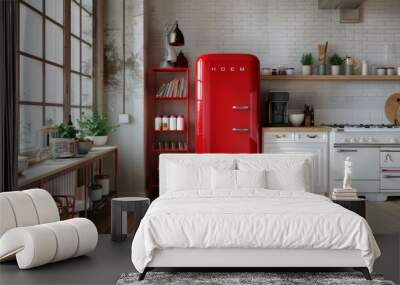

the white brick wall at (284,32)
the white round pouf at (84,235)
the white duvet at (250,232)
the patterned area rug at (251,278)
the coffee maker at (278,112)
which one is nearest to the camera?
the patterned area rug at (251,278)

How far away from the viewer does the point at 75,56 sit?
7555mm

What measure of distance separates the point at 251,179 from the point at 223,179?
24cm

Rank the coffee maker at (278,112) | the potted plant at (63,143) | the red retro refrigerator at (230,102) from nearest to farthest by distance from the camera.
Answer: the potted plant at (63,143) → the red retro refrigerator at (230,102) → the coffee maker at (278,112)

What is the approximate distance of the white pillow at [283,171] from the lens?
18.3 ft

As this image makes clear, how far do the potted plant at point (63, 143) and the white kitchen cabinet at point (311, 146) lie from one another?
10.3 ft

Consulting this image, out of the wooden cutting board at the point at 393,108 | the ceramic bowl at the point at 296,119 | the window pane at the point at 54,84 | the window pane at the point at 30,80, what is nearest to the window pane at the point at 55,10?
the window pane at the point at 54,84

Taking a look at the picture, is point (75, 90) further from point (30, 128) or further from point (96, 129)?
point (30, 128)

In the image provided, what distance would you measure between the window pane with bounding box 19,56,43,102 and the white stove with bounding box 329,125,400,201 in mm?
4031

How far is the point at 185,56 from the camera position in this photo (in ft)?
30.0

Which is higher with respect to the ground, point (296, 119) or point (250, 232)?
point (296, 119)

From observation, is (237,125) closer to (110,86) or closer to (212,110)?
(212,110)

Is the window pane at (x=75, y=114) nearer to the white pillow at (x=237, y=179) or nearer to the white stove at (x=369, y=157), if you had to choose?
the white pillow at (x=237, y=179)

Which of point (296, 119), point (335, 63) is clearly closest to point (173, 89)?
point (296, 119)

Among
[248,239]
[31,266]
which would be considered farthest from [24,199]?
[248,239]
